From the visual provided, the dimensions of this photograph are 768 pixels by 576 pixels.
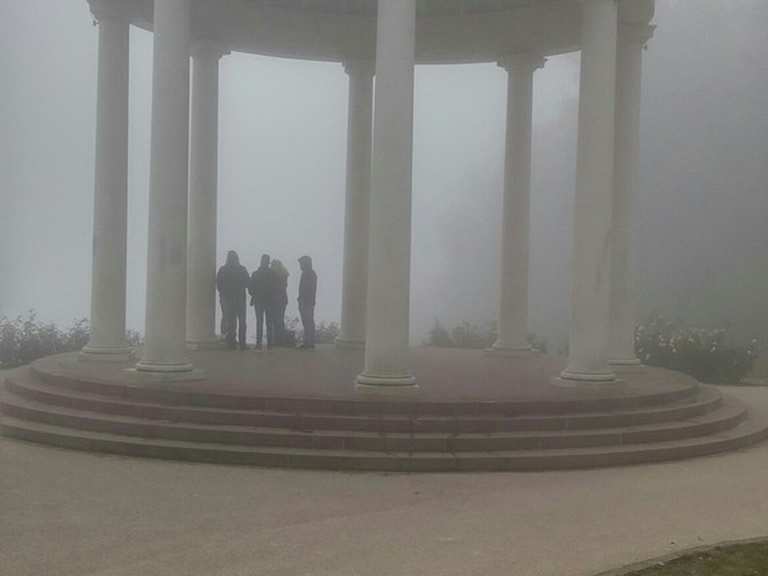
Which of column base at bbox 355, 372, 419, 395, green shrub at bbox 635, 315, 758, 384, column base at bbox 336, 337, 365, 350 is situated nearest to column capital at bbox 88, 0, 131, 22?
column base at bbox 336, 337, 365, 350

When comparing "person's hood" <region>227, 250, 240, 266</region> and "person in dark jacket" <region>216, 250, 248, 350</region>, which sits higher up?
"person's hood" <region>227, 250, 240, 266</region>

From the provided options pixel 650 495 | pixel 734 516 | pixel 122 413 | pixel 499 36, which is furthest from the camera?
pixel 499 36

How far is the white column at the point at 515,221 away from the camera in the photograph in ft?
90.9

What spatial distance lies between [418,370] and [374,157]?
7.76 metres

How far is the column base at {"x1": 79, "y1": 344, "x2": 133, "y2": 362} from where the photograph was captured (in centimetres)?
2280

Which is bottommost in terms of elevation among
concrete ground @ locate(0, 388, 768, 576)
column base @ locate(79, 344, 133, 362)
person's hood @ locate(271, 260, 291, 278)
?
concrete ground @ locate(0, 388, 768, 576)

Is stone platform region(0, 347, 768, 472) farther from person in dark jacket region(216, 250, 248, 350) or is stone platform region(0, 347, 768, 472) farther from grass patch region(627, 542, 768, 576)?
person in dark jacket region(216, 250, 248, 350)

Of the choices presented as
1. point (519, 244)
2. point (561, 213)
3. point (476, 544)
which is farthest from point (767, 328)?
point (476, 544)

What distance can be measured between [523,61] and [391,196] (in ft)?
40.9

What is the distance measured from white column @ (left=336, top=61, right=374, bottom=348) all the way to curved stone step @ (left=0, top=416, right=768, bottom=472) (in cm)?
1377

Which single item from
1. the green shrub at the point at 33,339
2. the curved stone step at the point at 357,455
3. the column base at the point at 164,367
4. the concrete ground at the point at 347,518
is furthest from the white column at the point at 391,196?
the green shrub at the point at 33,339

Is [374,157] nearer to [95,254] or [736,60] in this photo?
[95,254]

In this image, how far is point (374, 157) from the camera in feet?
56.4

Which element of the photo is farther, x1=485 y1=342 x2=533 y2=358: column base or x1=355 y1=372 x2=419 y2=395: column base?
x1=485 y1=342 x2=533 y2=358: column base
